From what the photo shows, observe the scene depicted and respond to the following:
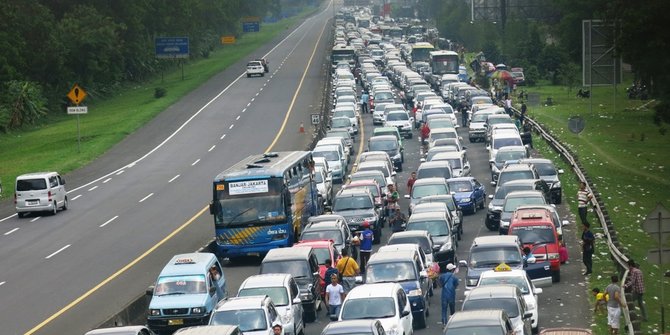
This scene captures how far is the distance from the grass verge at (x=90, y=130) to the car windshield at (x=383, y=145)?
16.3 meters

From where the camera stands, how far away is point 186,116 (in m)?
90.4

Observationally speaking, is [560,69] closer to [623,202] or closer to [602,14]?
[602,14]

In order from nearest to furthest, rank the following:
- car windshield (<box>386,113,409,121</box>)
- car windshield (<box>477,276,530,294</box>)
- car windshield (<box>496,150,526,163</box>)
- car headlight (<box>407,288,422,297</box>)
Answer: car windshield (<box>477,276,530,294</box>) < car headlight (<box>407,288,422,297</box>) < car windshield (<box>496,150,526,163</box>) < car windshield (<box>386,113,409,121</box>)

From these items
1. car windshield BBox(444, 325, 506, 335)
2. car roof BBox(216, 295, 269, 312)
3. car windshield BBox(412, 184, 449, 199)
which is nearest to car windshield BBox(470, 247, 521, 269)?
car roof BBox(216, 295, 269, 312)

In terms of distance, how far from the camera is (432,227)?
3922 centimetres

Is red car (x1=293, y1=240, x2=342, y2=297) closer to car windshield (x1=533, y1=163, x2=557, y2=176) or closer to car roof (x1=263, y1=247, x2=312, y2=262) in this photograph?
car roof (x1=263, y1=247, x2=312, y2=262)

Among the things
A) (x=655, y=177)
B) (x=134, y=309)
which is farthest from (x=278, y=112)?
(x=134, y=309)

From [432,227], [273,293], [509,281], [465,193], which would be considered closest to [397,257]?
[509,281]

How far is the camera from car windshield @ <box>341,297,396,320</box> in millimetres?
27359

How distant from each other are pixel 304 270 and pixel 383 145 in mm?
30377

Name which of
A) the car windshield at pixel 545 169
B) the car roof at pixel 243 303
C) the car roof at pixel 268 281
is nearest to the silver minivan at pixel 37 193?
the car windshield at pixel 545 169

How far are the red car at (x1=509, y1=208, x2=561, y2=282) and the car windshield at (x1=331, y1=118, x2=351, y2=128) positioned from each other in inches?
1416

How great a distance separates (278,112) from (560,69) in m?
37.7

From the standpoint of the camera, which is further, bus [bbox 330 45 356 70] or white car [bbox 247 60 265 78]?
bus [bbox 330 45 356 70]
